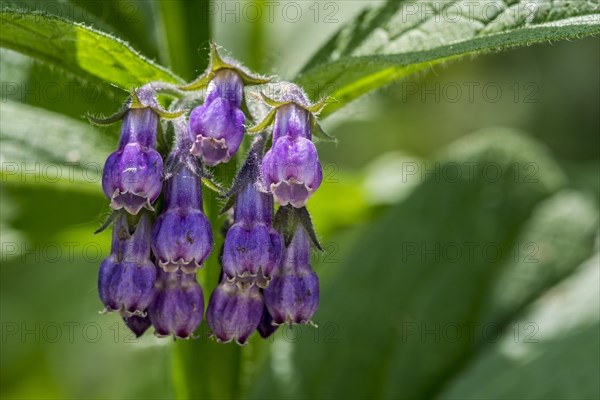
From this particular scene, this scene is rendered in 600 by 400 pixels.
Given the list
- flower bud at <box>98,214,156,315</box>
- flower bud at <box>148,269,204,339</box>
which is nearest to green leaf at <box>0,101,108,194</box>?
flower bud at <box>98,214,156,315</box>

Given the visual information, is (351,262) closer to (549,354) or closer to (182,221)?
(549,354)

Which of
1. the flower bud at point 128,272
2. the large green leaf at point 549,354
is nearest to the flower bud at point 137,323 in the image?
the flower bud at point 128,272

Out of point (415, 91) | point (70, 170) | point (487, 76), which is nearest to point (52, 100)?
point (70, 170)

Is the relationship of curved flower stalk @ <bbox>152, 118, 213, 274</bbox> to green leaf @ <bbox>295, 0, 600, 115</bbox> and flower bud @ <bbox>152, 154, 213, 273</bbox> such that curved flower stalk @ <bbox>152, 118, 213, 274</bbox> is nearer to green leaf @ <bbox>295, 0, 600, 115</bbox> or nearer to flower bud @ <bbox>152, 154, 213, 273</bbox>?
flower bud @ <bbox>152, 154, 213, 273</bbox>

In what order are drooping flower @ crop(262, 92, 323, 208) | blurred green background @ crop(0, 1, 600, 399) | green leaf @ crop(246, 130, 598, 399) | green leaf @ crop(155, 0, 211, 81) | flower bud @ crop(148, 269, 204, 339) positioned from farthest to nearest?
green leaf @ crop(246, 130, 598, 399)
blurred green background @ crop(0, 1, 600, 399)
green leaf @ crop(155, 0, 211, 81)
flower bud @ crop(148, 269, 204, 339)
drooping flower @ crop(262, 92, 323, 208)

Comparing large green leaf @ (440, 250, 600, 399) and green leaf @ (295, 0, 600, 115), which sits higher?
green leaf @ (295, 0, 600, 115)

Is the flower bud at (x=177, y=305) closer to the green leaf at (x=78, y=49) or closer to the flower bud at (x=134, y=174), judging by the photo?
the flower bud at (x=134, y=174)
